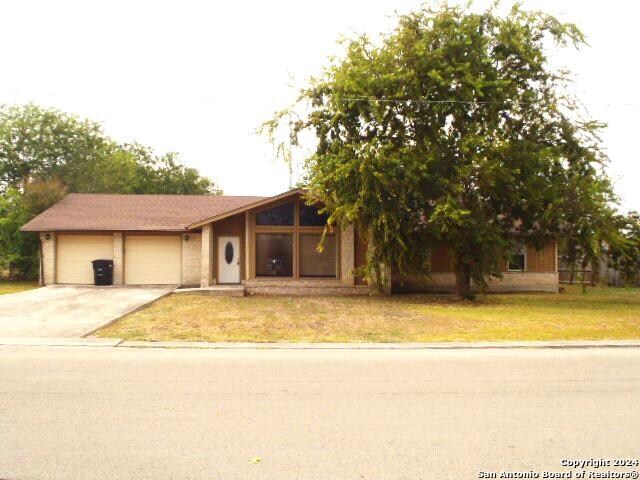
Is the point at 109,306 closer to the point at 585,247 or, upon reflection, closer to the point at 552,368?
the point at 552,368

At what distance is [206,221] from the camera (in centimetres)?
1859

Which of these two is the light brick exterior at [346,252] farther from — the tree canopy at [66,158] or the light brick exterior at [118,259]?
the tree canopy at [66,158]

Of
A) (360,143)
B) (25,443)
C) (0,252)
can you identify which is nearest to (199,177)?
(0,252)

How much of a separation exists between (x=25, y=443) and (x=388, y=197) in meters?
13.0

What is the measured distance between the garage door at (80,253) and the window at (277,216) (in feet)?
23.4

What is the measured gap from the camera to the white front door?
1995 cm

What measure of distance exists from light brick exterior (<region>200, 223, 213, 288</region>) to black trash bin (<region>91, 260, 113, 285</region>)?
4153 mm

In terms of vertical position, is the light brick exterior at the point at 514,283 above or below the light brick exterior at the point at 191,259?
→ below

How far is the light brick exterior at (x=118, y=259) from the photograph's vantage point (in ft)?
66.9

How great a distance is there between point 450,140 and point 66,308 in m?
13.1

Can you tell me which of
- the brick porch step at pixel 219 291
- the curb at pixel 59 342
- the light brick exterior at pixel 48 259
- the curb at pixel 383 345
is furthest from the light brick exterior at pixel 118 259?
the curb at pixel 383 345

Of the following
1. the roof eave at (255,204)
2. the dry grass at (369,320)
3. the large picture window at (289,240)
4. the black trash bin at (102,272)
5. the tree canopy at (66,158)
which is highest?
the tree canopy at (66,158)

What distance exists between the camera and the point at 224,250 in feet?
65.6

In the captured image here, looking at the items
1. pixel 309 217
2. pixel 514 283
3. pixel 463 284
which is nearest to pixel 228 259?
pixel 309 217
